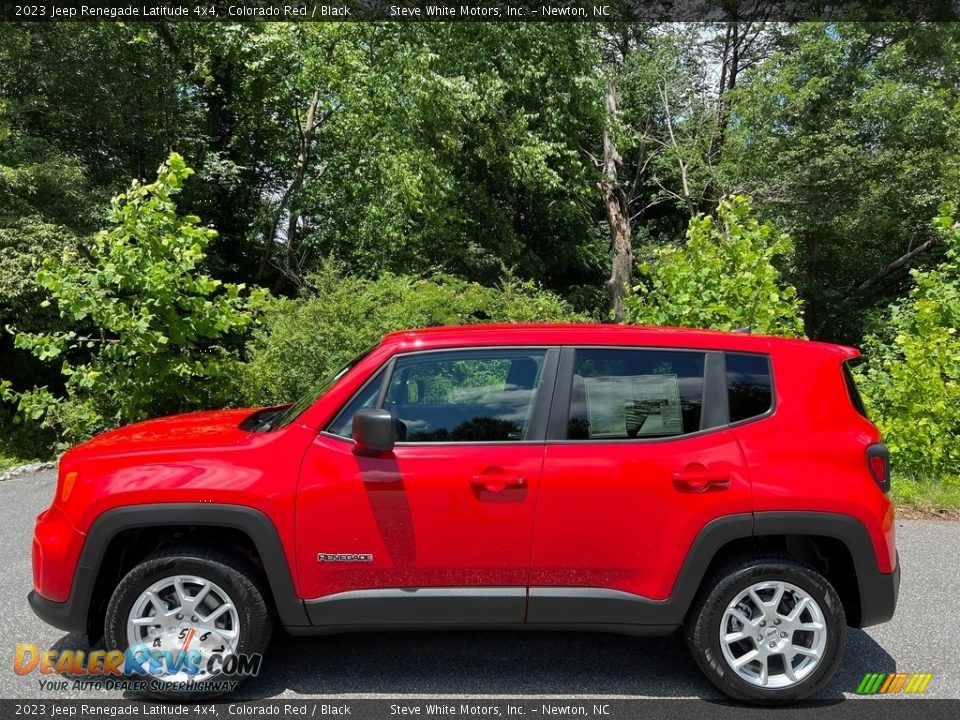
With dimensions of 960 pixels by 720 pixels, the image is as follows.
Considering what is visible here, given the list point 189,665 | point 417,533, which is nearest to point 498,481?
point 417,533

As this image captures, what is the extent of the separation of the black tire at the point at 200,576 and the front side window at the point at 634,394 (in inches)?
63.7

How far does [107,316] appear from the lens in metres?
7.64

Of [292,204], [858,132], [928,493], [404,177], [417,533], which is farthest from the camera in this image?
[292,204]

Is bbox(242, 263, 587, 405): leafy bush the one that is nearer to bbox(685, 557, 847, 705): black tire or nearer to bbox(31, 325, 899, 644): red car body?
bbox(31, 325, 899, 644): red car body

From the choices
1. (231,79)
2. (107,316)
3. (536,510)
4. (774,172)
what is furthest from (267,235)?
(536,510)

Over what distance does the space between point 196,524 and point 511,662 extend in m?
1.69

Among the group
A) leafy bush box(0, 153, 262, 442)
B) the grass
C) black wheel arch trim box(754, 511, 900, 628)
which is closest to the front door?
black wheel arch trim box(754, 511, 900, 628)

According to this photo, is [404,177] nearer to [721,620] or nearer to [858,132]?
[858,132]

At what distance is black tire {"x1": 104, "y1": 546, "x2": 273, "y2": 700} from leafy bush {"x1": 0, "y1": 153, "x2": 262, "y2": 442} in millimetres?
4773

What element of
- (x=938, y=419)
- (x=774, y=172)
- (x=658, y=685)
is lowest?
(x=658, y=685)

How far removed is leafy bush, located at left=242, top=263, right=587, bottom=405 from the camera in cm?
870

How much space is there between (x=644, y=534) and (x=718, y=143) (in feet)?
71.4

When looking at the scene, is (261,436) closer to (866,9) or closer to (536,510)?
(536,510)

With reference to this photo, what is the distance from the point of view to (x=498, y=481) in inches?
132
